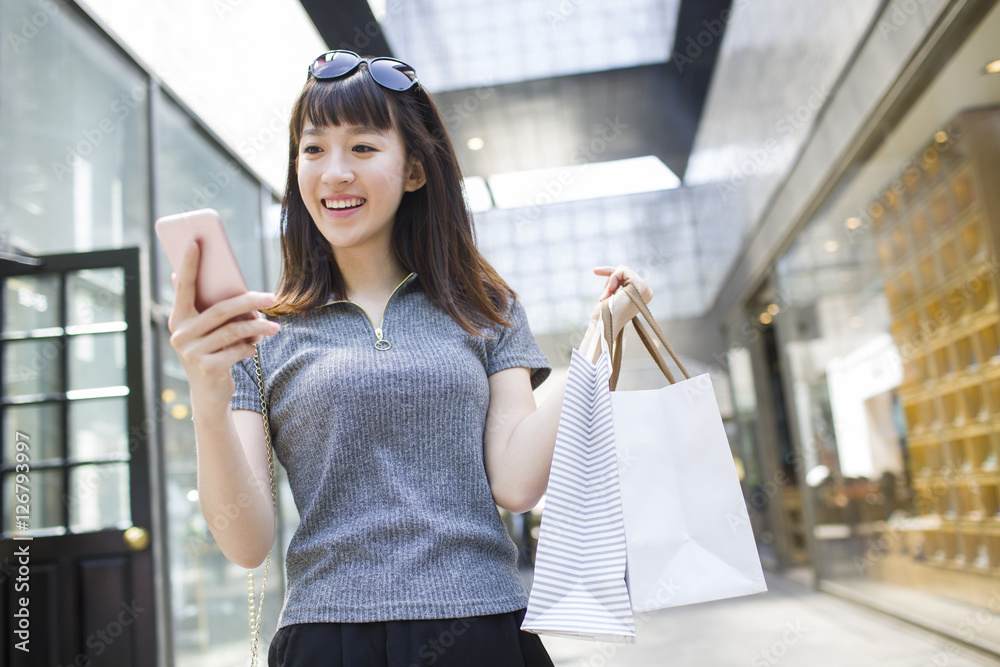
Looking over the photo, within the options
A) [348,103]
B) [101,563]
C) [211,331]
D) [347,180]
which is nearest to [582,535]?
[211,331]

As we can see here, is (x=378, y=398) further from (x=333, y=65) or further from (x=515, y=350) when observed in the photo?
(x=333, y=65)

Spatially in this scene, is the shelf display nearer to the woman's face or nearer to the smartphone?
the woman's face

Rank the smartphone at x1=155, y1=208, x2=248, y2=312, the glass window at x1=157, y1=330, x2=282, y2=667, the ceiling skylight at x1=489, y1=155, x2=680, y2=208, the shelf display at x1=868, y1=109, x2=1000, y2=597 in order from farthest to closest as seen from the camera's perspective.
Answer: the ceiling skylight at x1=489, y1=155, x2=680, y2=208, the glass window at x1=157, y1=330, x2=282, y2=667, the shelf display at x1=868, y1=109, x2=1000, y2=597, the smartphone at x1=155, y1=208, x2=248, y2=312

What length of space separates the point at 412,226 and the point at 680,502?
652 millimetres

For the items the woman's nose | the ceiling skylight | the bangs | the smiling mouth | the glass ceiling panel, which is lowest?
the smiling mouth

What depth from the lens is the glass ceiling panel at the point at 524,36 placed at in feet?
22.1

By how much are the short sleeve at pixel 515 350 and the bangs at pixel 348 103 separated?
1.21 feet

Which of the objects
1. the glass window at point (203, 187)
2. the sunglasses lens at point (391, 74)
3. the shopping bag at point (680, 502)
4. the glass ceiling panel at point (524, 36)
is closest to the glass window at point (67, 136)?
the glass window at point (203, 187)

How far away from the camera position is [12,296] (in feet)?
11.5

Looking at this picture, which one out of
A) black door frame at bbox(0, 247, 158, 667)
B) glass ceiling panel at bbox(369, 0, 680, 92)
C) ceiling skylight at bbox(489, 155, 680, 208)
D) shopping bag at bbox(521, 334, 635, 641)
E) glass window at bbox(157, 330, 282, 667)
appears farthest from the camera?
ceiling skylight at bbox(489, 155, 680, 208)

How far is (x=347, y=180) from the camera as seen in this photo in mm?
1159

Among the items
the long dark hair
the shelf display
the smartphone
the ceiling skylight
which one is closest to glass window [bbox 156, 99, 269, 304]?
the long dark hair

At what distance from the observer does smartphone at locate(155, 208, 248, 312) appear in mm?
808

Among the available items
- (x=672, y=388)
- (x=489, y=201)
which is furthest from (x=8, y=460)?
(x=489, y=201)
